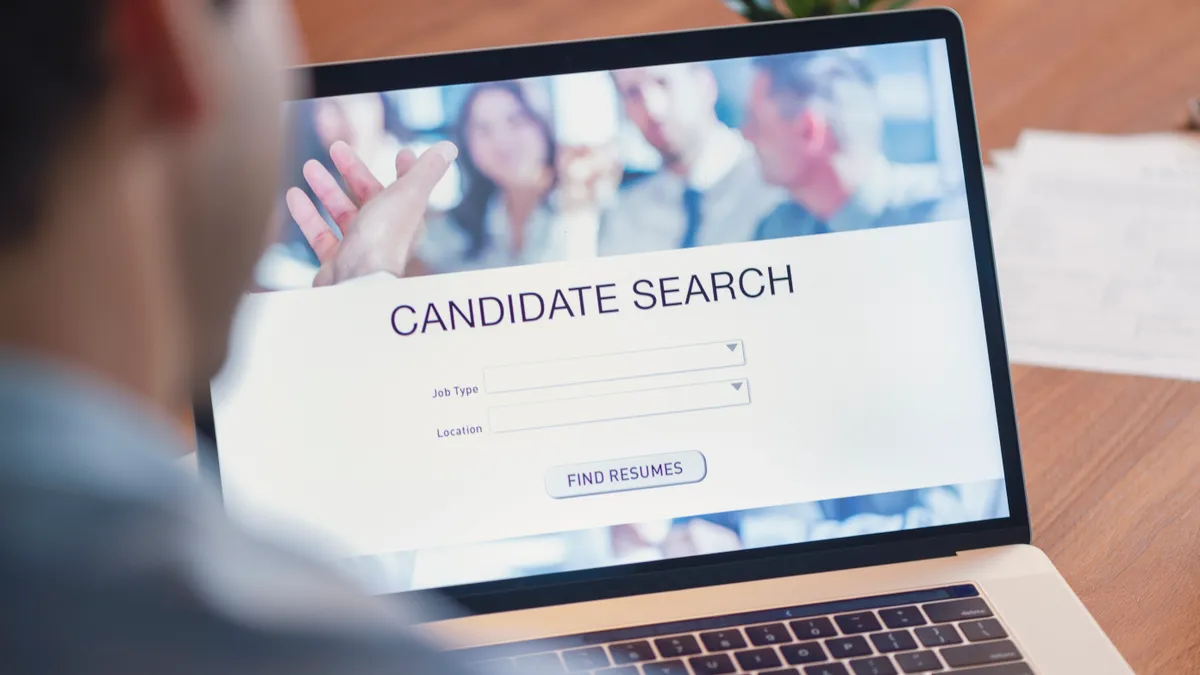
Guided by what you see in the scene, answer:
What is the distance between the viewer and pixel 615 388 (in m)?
0.69

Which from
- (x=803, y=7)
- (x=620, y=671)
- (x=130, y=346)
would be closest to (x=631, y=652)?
(x=620, y=671)

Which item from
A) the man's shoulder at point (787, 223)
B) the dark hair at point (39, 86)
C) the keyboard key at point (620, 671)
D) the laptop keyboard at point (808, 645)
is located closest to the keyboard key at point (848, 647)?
the laptop keyboard at point (808, 645)

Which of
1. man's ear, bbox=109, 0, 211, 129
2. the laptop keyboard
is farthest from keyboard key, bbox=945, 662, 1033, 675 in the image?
man's ear, bbox=109, 0, 211, 129

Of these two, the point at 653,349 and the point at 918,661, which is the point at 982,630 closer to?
the point at 918,661

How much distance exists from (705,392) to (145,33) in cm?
45

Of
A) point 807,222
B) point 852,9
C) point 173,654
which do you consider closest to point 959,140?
point 807,222

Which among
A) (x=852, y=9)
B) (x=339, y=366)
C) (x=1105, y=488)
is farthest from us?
(x=852, y=9)

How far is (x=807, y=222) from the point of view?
27.7 inches

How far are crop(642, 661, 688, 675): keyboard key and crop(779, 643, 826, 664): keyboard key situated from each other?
0.17ft

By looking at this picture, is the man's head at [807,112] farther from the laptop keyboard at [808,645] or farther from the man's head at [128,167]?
the man's head at [128,167]

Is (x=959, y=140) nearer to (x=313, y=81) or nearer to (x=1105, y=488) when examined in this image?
(x=1105, y=488)

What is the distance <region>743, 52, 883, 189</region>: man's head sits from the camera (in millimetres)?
703

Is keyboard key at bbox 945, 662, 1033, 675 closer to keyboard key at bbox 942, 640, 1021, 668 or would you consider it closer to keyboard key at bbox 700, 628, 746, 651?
keyboard key at bbox 942, 640, 1021, 668

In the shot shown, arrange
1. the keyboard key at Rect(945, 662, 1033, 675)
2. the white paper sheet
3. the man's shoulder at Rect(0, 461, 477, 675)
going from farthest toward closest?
the white paper sheet → the keyboard key at Rect(945, 662, 1033, 675) → the man's shoulder at Rect(0, 461, 477, 675)
